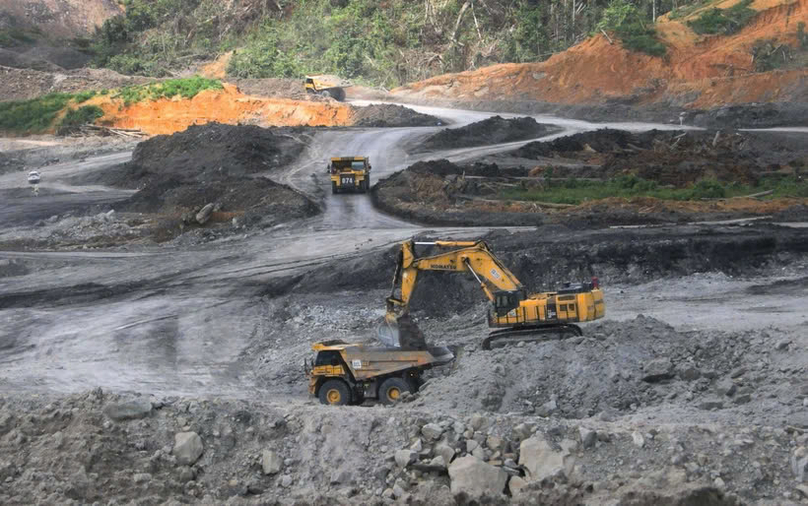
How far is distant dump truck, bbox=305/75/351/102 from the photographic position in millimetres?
59256

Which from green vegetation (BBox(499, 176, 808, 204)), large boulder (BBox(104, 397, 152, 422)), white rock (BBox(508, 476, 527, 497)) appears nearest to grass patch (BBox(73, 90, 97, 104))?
green vegetation (BBox(499, 176, 808, 204))

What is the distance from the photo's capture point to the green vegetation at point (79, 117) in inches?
2132

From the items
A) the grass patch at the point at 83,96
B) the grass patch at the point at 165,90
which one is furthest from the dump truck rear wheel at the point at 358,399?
the grass patch at the point at 83,96

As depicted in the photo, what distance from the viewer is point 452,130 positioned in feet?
153

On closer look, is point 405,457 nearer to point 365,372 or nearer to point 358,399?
point 365,372

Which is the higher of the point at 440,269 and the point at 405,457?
the point at 440,269

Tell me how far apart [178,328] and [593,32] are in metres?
45.4

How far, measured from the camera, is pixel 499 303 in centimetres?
1769

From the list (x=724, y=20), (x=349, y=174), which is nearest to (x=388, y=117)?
(x=349, y=174)

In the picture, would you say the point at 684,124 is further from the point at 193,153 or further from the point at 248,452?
the point at 248,452

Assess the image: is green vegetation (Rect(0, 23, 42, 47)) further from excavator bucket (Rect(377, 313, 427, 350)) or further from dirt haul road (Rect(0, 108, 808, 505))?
excavator bucket (Rect(377, 313, 427, 350))

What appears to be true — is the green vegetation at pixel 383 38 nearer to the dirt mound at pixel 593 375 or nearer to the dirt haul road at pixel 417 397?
the dirt haul road at pixel 417 397

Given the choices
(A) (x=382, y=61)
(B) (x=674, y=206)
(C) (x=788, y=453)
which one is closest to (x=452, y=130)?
(B) (x=674, y=206)

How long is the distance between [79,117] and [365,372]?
42.0 m
